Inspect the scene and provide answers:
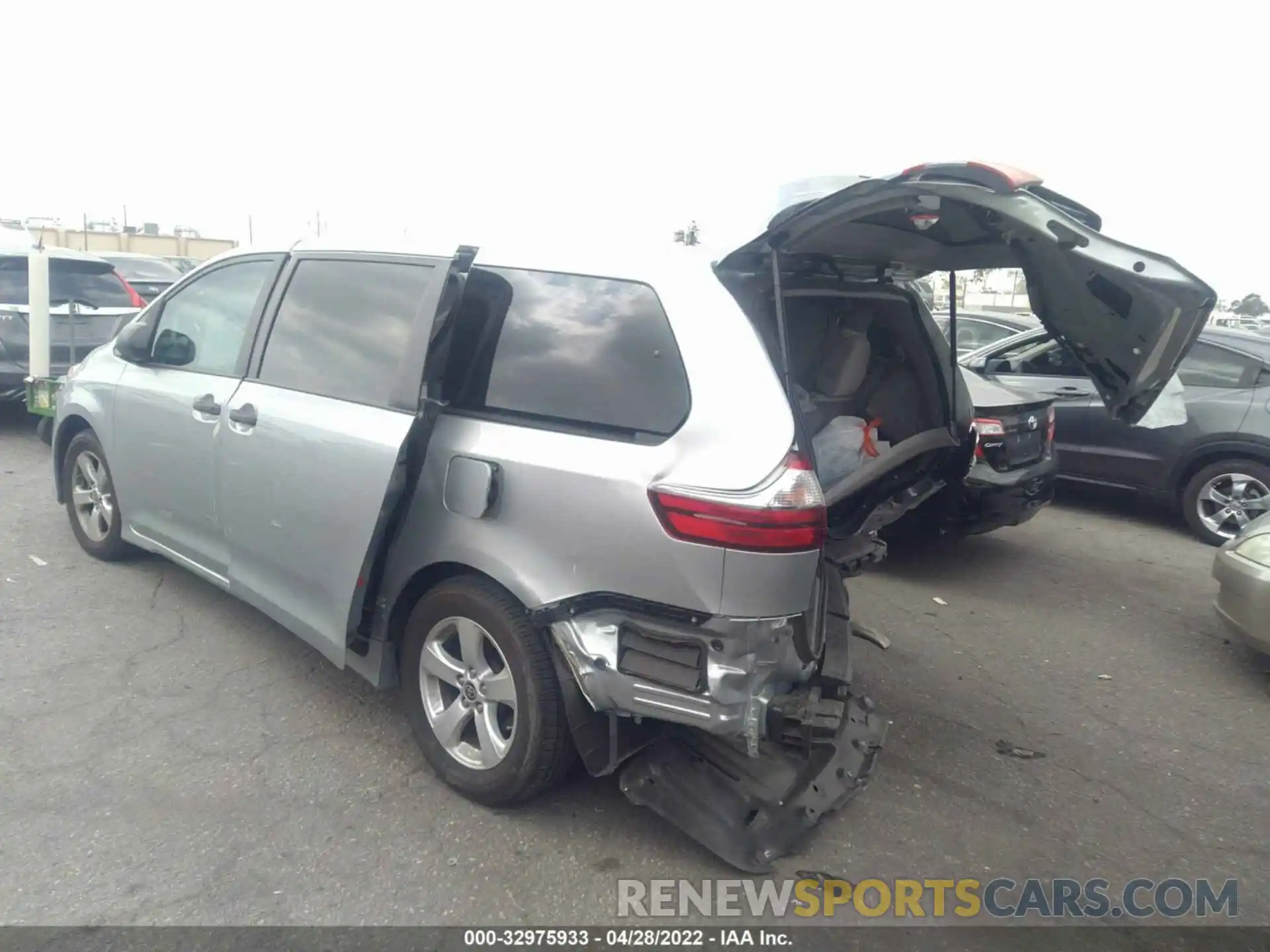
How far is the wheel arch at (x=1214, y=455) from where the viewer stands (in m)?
6.46

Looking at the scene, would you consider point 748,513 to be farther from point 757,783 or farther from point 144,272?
point 144,272

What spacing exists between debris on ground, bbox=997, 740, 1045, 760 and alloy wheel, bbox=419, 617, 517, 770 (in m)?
2.01

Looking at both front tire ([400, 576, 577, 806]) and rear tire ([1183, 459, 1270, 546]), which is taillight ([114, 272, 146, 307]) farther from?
rear tire ([1183, 459, 1270, 546])

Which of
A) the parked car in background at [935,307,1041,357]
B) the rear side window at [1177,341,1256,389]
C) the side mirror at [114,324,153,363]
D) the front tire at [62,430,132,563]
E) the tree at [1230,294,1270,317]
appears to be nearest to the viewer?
the side mirror at [114,324,153,363]

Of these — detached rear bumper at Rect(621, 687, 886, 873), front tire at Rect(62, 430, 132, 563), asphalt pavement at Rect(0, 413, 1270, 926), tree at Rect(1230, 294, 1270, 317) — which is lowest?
asphalt pavement at Rect(0, 413, 1270, 926)

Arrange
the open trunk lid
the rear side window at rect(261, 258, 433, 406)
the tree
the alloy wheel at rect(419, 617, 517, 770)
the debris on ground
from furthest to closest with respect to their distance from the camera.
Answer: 1. the tree
2. the debris on ground
3. the rear side window at rect(261, 258, 433, 406)
4. the alloy wheel at rect(419, 617, 517, 770)
5. the open trunk lid

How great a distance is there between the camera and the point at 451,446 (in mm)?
3107

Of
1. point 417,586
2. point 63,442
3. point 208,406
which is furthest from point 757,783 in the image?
point 63,442

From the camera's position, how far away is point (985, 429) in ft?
17.4

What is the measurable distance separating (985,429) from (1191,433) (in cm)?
253

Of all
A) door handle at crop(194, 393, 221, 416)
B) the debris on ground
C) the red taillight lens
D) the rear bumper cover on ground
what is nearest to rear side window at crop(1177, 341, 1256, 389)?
the rear bumper cover on ground

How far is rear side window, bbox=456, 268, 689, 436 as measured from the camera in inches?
110

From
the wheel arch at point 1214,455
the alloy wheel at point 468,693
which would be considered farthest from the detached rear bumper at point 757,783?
the wheel arch at point 1214,455

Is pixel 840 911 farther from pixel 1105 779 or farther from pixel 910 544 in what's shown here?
pixel 910 544
